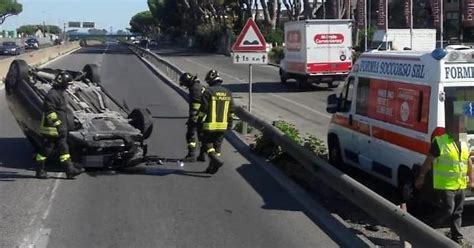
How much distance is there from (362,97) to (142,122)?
3.98 m

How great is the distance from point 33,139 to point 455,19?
262ft

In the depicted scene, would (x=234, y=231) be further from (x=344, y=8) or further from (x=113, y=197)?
(x=344, y=8)

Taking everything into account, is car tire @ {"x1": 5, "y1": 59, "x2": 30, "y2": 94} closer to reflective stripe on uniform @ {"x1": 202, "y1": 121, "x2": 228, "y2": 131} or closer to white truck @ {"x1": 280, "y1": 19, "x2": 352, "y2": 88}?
reflective stripe on uniform @ {"x1": 202, "y1": 121, "x2": 228, "y2": 131}

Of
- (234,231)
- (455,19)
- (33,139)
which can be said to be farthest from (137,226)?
(455,19)

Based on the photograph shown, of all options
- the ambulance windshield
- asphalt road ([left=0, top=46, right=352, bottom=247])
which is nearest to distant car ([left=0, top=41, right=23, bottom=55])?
asphalt road ([left=0, top=46, right=352, bottom=247])

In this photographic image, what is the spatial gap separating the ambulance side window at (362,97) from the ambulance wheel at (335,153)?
0.98 metres

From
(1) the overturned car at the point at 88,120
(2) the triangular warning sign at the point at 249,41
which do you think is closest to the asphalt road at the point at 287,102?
(2) the triangular warning sign at the point at 249,41

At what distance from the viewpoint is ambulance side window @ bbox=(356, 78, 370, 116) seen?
10414 mm

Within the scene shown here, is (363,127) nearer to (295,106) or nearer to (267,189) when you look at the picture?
(267,189)

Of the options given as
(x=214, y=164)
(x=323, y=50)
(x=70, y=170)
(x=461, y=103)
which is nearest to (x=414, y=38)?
(x=323, y=50)

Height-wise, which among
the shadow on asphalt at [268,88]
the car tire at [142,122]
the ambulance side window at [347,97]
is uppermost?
the ambulance side window at [347,97]

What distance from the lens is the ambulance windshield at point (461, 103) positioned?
27.3ft

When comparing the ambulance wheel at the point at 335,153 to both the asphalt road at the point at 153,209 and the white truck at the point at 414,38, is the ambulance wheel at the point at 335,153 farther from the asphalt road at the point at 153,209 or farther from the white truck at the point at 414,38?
the white truck at the point at 414,38

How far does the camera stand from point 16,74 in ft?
43.1
